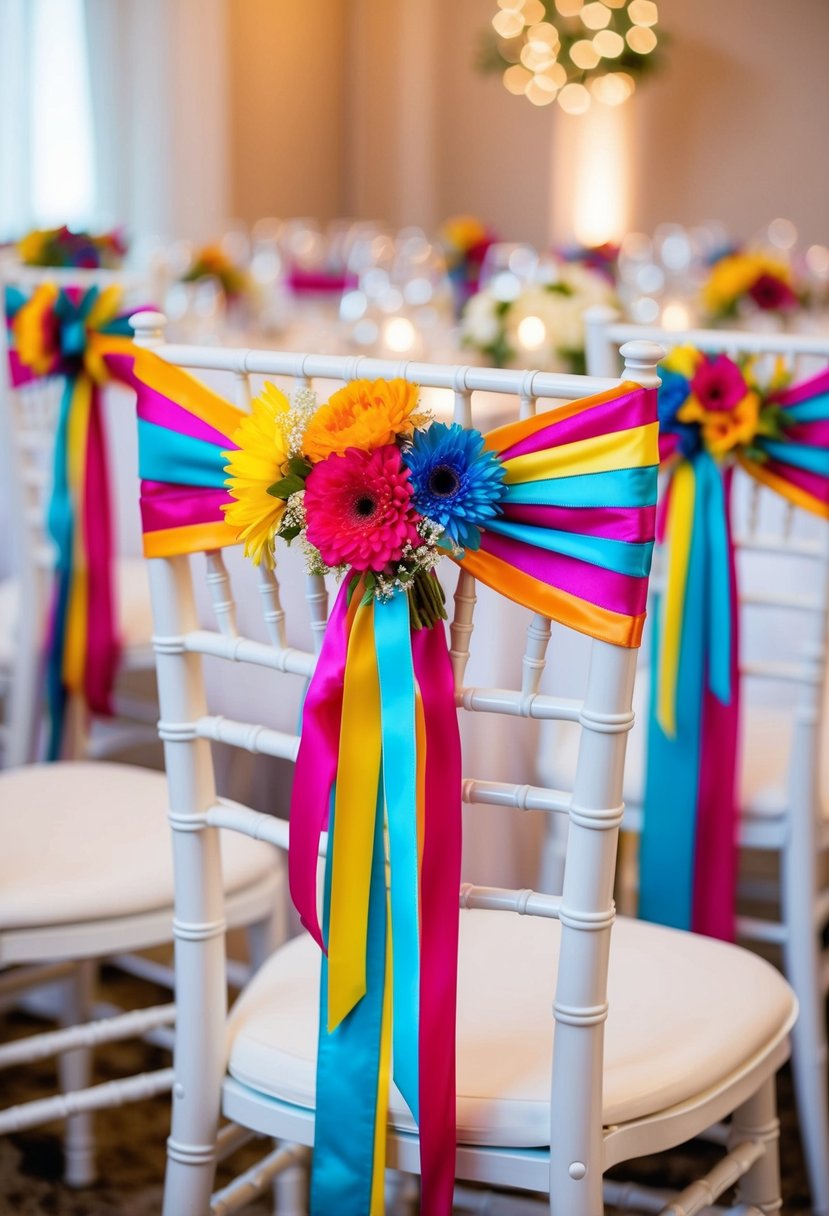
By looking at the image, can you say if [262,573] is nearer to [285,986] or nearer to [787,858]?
[285,986]

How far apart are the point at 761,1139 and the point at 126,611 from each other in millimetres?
1409

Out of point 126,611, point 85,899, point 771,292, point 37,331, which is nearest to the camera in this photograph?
point 85,899

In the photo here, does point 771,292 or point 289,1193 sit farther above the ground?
point 771,292

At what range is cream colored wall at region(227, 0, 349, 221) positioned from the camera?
22.0 feet

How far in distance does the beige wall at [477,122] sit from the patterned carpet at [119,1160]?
5.48 metres

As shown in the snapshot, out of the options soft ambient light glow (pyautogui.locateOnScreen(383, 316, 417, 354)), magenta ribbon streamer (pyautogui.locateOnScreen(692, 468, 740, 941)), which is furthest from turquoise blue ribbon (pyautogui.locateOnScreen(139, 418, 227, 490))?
soft ambient light glow (pyautogui.locateOnScreen(383, 316, 417, 354))

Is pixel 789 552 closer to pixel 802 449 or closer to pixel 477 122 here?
pixel 802 449

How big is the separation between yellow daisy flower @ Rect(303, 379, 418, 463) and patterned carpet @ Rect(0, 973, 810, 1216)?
3.85ft

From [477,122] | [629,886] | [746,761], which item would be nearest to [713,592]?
[746,761]

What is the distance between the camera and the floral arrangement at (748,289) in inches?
128

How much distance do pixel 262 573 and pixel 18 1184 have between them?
113 cm

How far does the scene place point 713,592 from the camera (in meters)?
1.57

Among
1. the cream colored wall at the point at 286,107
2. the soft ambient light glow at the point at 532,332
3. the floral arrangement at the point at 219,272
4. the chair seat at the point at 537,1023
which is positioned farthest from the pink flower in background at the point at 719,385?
the cream colored wall at the point at 286,107

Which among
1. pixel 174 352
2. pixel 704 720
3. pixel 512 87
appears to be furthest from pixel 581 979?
pixel 512 87
